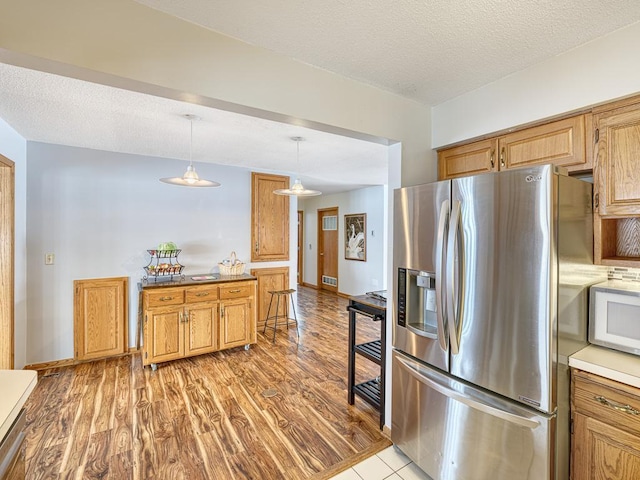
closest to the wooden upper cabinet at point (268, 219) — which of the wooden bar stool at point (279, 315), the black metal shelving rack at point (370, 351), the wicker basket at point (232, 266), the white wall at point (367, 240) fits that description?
the wicker basket at point (232, 266)

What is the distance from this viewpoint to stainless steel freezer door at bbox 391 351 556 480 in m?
1.35

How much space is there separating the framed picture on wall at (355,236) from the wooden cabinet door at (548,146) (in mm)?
4498

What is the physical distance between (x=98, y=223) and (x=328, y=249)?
4949 mm

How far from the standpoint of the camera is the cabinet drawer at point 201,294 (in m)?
3.41

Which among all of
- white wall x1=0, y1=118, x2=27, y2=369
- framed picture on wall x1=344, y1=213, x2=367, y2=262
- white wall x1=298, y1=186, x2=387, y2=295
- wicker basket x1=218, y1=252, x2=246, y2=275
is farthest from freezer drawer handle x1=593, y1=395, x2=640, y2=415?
framed picture on wall x1=344, y1=213, x2=367, y2=262

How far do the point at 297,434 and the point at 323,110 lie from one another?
7.26 ft

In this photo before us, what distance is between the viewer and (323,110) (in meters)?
1.77

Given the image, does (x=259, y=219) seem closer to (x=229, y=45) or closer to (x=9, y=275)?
(x=9, y=275)

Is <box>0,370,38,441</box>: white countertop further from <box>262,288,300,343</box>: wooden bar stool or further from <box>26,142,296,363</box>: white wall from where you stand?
<box>262,288,300,343</box>: wooden bar stool

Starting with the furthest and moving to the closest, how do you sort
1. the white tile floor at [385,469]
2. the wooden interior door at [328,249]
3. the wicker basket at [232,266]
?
1. the wooden interior door at [328,249]
2. the wicker basket at [232,266]
3. the white tile floor at [385,469]

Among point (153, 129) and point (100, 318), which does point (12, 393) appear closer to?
point (153, 129)

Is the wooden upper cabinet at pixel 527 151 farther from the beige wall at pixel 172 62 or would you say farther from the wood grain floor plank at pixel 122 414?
the wood grain floor plank at pixel 122 414

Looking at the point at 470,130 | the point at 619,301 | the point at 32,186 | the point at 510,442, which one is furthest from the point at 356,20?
the point at 32,186

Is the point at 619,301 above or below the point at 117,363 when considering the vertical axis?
above
